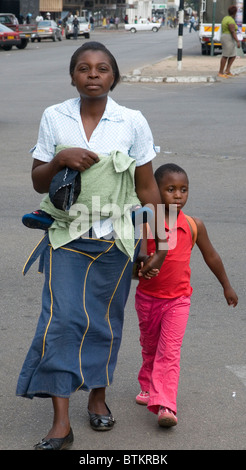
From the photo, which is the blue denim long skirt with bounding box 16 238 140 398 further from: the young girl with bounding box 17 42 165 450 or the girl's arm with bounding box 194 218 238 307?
the girl's arm with bounding box 194 218 238 307

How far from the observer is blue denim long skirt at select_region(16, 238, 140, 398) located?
11.1ft

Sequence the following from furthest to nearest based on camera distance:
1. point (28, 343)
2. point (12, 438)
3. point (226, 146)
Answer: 1. point (226, 146)
2. point (28, 343)
3. point (12, 438)

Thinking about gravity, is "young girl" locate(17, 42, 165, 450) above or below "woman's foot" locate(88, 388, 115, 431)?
above

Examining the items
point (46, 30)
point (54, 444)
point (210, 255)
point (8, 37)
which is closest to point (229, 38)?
point (210, 255)

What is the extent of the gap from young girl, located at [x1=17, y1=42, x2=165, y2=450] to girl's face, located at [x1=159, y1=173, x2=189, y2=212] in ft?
0.71

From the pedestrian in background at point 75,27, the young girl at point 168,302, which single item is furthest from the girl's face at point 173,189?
the pedestrian in background at point 75,27

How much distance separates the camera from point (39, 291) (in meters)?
5.70

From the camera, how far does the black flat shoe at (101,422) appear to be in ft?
12.1

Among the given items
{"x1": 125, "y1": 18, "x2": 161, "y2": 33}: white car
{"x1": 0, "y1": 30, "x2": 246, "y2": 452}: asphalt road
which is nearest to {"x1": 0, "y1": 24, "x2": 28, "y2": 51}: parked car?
{"x1": 0, "y1": 30, "x2": 246, "y2": 452}: asphalt road

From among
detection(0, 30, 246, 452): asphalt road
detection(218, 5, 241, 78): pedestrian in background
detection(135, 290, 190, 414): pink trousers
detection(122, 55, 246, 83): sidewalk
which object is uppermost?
detection(135, 290, 190, 414): pink trousers

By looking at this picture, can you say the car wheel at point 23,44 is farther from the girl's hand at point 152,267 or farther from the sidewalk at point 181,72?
the girl's hand at point 152,267
